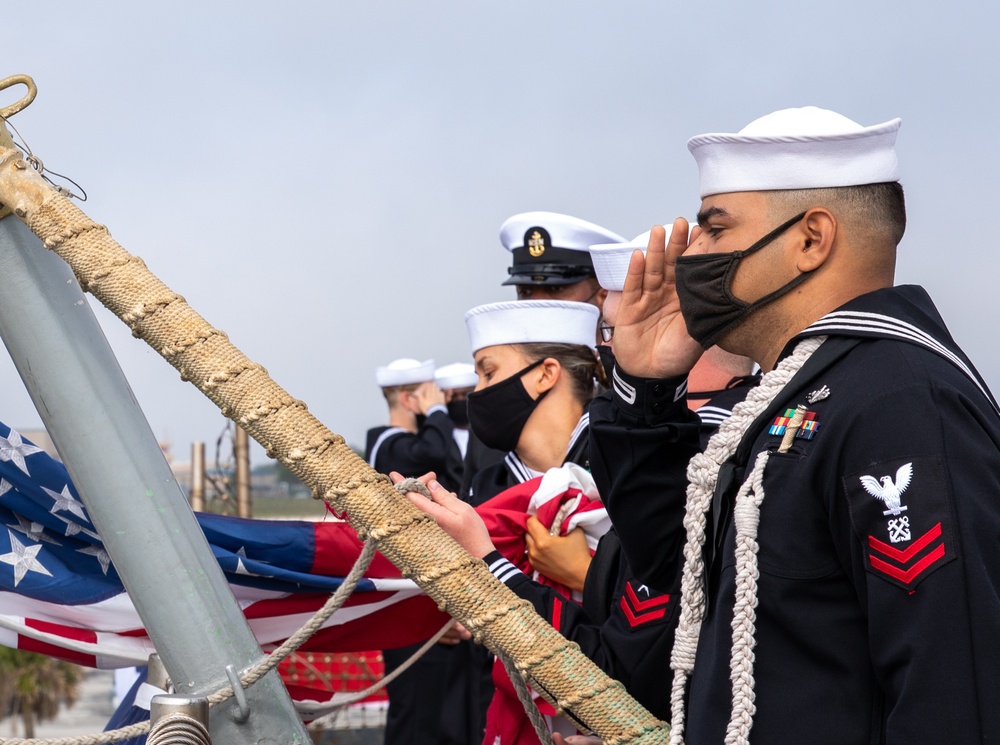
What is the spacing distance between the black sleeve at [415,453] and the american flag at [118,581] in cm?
426

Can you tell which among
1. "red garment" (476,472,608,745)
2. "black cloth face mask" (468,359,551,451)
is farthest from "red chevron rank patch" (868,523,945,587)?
"black cloth face mask" (468,359,551,451)

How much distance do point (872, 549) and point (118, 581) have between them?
211 cm

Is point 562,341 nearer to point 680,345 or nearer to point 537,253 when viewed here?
point 537,253

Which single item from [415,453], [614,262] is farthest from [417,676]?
[614,262]

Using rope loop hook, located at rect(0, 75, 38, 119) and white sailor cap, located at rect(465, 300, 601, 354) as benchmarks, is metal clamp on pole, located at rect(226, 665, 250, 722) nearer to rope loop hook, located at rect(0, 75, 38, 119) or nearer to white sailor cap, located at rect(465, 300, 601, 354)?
rope loop hook, located at rect(0, 75, 38, 119)

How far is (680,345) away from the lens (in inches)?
99.4

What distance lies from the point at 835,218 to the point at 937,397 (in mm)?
461

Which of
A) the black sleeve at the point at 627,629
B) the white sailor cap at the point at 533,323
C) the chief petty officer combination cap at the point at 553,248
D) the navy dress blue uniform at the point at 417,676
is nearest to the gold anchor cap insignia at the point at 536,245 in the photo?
the chief petty officer combination cap at the point at 553,248

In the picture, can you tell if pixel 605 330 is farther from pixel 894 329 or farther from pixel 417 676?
pixel 417 676

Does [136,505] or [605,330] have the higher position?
[605,330]

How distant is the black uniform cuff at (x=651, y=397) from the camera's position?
2557 mm

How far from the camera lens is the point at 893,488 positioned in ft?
5.84

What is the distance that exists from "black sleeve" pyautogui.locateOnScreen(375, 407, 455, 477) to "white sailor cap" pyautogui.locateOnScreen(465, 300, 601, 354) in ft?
12.1

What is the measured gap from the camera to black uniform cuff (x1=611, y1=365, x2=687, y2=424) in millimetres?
2557
